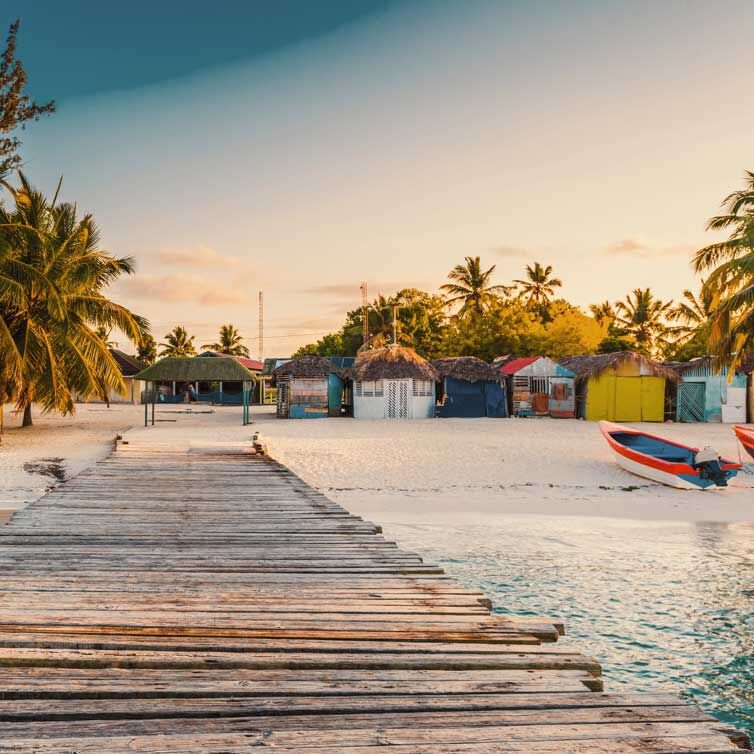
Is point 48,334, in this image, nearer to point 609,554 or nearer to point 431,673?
point 609,554

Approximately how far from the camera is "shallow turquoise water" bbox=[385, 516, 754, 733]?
20.3ft

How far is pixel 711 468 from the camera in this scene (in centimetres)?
1474

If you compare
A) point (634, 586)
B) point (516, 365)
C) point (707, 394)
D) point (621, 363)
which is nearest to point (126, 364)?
point (516, 365)

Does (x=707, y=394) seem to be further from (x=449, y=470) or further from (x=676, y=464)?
(x=449, y=470)

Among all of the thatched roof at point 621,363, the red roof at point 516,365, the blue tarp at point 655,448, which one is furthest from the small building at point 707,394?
the blue tarp at point 655,448

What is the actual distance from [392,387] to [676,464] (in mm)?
19943

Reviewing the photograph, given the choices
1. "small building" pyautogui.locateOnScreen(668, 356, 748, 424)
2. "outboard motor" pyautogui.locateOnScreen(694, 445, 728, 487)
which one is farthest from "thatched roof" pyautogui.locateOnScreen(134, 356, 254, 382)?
"small building" pyautogui.locateOnScreen(668, 356, 748, 424)

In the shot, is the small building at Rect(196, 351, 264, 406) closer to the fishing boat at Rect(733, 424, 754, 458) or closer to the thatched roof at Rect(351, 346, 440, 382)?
the thatched roof at Rect(351, 346, 440, 382)

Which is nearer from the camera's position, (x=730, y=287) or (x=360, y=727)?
(x=360, y=727)

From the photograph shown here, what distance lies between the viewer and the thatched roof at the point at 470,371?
34.8 metres

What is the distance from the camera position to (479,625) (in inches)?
154

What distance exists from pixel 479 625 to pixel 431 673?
824mm

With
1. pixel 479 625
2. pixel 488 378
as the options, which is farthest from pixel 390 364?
pixel 479 625

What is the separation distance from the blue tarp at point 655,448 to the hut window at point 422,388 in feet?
53.2
